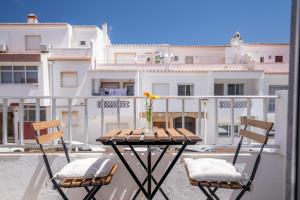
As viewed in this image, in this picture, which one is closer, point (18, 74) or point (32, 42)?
point (18, 74)

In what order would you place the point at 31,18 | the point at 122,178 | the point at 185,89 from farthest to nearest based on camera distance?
the point at 31,18 → the point at 185,89 → the point at 122,178

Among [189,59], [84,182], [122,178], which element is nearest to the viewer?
[84,182]

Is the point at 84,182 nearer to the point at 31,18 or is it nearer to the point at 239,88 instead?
the point at 239,88

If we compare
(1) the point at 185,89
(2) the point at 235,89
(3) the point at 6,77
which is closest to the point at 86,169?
(1) the point at 185,89

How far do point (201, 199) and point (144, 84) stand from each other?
16772mm

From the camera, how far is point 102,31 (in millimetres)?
25531

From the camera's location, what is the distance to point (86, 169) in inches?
82.4

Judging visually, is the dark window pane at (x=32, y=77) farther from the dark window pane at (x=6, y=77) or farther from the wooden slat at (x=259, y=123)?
the wooden slat at (x=259, y=123)

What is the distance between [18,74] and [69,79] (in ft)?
11.8

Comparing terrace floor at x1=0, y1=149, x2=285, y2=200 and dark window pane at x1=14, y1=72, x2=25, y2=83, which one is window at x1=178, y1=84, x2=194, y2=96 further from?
terrace floor at x1=0, y1=149, x2=285, y2=200

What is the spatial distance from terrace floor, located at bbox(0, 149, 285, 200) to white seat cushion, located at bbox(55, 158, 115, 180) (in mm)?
526

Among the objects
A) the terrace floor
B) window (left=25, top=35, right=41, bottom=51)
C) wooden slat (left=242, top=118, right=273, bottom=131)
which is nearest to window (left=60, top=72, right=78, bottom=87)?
window (left=25, top=35, right=41, bottom=51)

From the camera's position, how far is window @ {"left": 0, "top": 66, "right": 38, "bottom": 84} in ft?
61.6

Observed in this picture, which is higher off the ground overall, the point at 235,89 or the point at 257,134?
the point at 235,89
